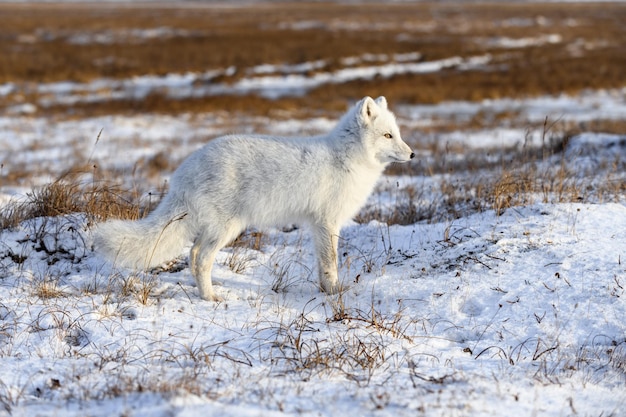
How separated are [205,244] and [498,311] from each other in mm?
2709

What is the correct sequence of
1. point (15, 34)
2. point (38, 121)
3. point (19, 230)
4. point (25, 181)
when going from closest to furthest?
point (19, 230)
point (25, 181)
point (38, 121)
point (15, 34)

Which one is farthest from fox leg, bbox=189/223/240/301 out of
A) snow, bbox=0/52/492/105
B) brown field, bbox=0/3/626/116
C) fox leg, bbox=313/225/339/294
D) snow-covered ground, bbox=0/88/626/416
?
snow, bbox=0/52/492/105

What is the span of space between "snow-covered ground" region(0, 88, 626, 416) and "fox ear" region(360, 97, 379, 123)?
1439 millimetres

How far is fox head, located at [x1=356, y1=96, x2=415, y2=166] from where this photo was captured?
590 cm

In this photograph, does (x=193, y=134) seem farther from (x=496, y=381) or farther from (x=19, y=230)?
(x=496, y=381)

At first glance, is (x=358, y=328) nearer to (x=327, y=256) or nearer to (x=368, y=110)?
(x=327, y=256)

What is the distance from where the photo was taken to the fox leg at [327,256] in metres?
5.73

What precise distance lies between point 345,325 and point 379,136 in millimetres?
2118

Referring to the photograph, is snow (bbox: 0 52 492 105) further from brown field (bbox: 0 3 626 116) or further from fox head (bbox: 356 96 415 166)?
fox head (bbox: 356 96 415 166)

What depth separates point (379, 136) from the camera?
234 inches

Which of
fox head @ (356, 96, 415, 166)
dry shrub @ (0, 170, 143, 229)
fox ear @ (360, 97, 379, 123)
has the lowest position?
dry shrub @ (0, 170, 143, 229)

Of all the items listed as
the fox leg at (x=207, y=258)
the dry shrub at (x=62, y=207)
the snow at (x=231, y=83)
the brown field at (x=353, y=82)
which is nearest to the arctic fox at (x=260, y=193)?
the fox leg at (x=207, y=258)

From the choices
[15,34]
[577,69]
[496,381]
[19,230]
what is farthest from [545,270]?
[15,34]

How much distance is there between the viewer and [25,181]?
36.6 ft
